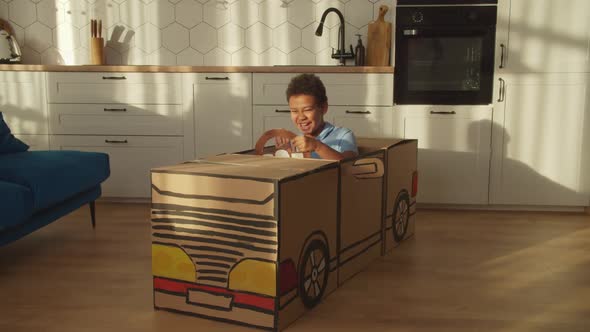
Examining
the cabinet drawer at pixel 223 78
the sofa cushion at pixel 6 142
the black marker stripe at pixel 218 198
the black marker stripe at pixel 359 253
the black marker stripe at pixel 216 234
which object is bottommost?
the black marker stripe at pixel 359 253

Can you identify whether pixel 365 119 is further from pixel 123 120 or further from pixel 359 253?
pixel 123 120

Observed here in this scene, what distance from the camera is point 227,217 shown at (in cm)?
178

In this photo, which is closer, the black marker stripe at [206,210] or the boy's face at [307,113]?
the black marker stripe at [206,210]

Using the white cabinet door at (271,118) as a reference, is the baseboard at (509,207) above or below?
below

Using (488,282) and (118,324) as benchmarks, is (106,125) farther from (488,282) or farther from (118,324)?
(488,282)

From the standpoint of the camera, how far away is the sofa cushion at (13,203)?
84.4 inches

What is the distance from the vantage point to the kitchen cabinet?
3.65 meters

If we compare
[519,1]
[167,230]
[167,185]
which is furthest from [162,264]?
[519,1]

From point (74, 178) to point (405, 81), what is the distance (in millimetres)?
1964

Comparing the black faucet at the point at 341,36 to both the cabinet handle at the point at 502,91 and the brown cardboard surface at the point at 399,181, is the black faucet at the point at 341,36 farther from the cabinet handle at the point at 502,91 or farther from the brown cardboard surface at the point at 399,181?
the brown cardboard surface at the point at 399,181

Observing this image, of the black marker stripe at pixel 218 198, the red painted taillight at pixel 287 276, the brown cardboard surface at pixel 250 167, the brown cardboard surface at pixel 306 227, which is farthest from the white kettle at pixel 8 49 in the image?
the red painted taillight at pixel 287 276

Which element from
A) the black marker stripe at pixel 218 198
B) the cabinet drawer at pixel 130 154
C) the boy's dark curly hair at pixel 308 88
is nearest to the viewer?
the black marker stripe at pixel 218 198

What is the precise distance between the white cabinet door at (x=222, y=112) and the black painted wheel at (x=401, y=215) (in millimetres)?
1191

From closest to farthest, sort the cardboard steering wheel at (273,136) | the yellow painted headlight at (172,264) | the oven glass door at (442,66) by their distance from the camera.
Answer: the yellow painted headlight at (172,264), the cardboard steering wheel at (273,136), the oven glass door at (442,66)
